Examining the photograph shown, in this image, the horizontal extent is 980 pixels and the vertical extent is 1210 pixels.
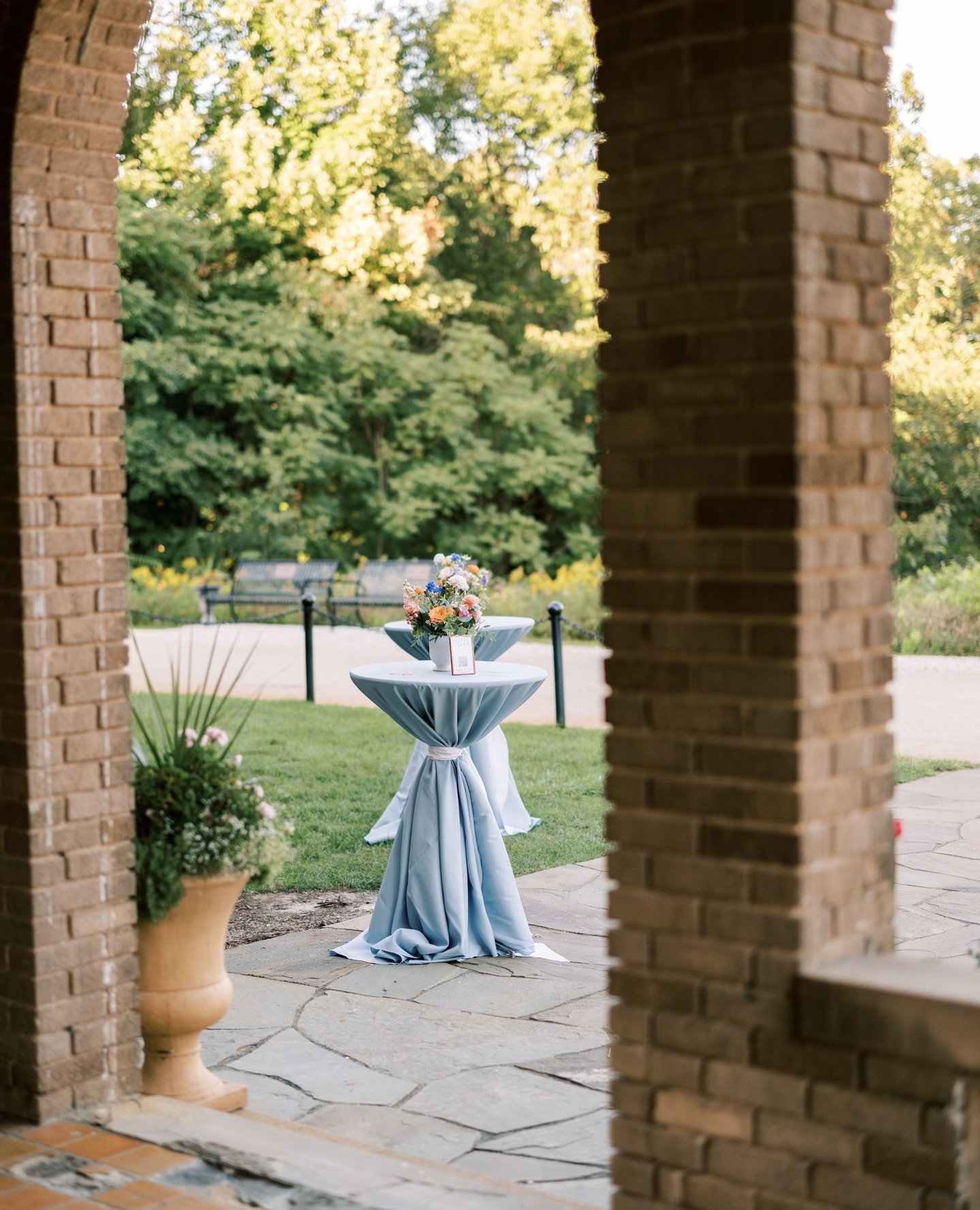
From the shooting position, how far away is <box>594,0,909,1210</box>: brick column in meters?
2.59

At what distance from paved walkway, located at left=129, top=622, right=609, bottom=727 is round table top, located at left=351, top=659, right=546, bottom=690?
501 centimetres

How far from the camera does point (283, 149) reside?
2575cm

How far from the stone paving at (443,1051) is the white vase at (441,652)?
1288 mm

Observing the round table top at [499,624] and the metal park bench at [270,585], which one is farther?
the metal park bench at [270,585]

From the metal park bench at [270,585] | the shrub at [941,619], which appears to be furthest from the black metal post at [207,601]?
the shrub at [941,619]

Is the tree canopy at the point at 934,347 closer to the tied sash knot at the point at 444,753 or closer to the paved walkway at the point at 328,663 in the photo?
the paved walkway at the point at 328,663

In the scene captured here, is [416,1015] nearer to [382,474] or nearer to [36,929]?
[36,929]

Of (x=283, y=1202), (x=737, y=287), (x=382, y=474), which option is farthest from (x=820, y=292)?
(x=382, y=474)

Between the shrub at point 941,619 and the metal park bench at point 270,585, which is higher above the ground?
the metal park bench at point 270,585

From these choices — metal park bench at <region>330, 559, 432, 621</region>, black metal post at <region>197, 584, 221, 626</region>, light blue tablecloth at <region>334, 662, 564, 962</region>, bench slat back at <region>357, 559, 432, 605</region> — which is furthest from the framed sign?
black metal post at <region>197, 584, 221, 626</region>

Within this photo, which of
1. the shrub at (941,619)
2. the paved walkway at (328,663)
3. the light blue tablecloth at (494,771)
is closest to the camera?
the light blue tablecloth at (494,771)

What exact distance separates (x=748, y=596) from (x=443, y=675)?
13.9ft

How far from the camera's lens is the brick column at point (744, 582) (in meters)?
2.59

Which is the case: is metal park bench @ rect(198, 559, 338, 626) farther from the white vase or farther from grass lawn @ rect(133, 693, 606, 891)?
the white vase
